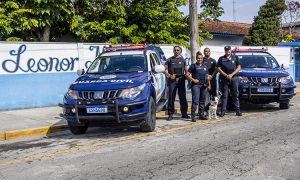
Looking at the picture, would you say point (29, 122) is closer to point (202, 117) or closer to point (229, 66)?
point (202, 117)

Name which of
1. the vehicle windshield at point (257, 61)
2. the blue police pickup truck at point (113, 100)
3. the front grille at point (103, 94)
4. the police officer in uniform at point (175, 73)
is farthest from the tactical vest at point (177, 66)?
the vehicle windshield at point (257, 61)

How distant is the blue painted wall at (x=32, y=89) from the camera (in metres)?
12.0

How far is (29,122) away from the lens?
9.80 metres

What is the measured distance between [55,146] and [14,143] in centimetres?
121

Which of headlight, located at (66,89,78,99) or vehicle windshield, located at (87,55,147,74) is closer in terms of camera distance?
headlight, located at (66,89,78,99)

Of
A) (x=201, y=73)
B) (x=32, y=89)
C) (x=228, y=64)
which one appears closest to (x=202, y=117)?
(x=201, y=73)

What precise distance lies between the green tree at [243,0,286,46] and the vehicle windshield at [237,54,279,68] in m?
17.3

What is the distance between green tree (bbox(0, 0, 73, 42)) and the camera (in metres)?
14.1

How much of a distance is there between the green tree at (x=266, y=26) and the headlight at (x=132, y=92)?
22.9 meters

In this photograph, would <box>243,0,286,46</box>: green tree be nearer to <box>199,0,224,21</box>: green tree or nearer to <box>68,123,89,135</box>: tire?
<box>199,0,224,21</box>: green tree

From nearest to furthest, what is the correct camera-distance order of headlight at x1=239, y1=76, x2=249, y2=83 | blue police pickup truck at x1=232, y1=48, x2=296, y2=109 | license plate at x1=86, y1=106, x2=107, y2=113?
license plate at x1=86, y1=106, x2=107, y2=113 → blue police pickup truck at x1=232, y1=48, x2=296, y2=109 → headlight at x1=239, y1=76, x2=249, y2=83

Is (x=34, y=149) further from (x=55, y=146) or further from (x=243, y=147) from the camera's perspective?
(x=243, y=147)

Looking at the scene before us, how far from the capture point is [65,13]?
15461 millimetres

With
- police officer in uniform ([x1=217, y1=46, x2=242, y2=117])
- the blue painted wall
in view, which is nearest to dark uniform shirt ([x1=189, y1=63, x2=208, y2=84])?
police officer in uniform ([x1=217, y1=46, x2=242, y2=117])
